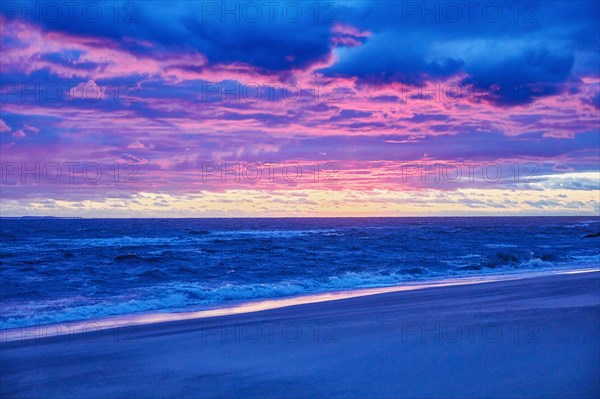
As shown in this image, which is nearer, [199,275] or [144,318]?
[144,318]

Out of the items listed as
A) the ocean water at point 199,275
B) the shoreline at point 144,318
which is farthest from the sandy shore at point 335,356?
the ocean water at point 199,275

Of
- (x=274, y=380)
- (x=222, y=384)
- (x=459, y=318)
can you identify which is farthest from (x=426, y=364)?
(x=459, y=318)

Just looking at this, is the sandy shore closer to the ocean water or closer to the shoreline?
the shoreline

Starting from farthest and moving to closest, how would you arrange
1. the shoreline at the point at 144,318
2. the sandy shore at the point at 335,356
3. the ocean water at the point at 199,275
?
the ocean water at the point at 199,275 < the shoreline at the point at 144,318 < the sandy shore at the point at 335,356

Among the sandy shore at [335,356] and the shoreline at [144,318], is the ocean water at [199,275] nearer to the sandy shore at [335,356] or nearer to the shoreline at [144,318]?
the shoreline at [144,318]

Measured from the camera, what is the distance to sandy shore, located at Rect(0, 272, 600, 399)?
21.2 ft

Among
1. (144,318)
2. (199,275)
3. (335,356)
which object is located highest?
(335,356)

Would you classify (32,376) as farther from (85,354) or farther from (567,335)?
(567,335)

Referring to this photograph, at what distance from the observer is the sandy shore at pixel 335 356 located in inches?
255

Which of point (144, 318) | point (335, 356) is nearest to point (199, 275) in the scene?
point (144, 318)

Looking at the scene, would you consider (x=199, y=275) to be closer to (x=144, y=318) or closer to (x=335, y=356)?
(x=144, y=318)

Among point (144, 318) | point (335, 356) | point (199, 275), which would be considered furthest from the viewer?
point (199, 275)

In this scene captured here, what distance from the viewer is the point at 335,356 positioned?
7.98 metres

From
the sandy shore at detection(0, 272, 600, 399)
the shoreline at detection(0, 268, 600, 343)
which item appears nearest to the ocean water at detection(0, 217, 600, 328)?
the shoreline at detection(0, 268, 600, 343)
